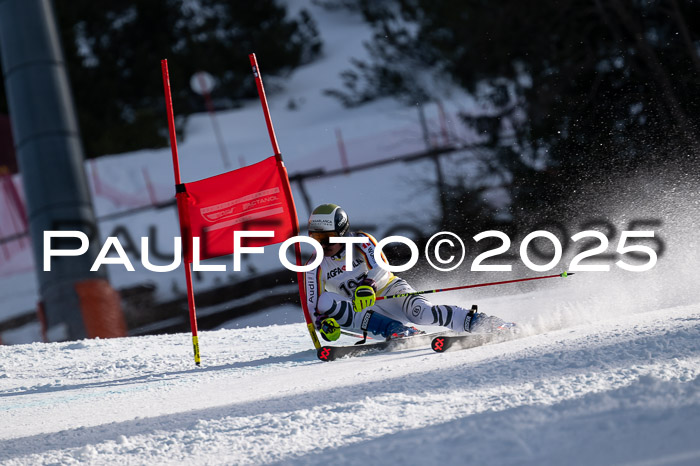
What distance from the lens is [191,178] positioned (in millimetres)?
26953

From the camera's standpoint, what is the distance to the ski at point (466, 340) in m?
5.17

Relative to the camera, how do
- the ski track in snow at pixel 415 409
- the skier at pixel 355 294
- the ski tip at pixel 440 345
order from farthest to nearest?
the skier at pixel 355 294, the ski tip at pixel 440 345, the ski track in snow at pixel 415 409

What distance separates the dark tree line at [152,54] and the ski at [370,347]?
63.9 feet

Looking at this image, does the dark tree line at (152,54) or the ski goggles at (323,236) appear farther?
the dark tree line at (152,54)

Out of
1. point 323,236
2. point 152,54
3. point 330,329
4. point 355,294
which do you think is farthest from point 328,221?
point 152,54

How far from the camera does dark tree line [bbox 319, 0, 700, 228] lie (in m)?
13.1

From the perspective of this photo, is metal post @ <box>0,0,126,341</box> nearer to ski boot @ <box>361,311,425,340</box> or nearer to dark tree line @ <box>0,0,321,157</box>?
ski boot @ <box>361,311,425,340</box>

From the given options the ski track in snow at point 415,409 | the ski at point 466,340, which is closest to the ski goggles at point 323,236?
the ski track in snow at point 415,409

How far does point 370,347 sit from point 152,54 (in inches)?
1011

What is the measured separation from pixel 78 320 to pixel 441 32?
36.3ft

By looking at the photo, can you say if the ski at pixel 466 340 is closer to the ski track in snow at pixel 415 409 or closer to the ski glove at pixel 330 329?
the ski track in snow at pixel 415 409

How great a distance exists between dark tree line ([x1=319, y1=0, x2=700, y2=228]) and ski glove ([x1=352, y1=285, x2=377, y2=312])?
323 inches

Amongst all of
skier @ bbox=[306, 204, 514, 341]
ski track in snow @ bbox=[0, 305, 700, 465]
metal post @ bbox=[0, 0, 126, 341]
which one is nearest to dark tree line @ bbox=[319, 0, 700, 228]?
metal post @ bbox=[0, 0, 126, 341]

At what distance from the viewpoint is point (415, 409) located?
3.35 metres
